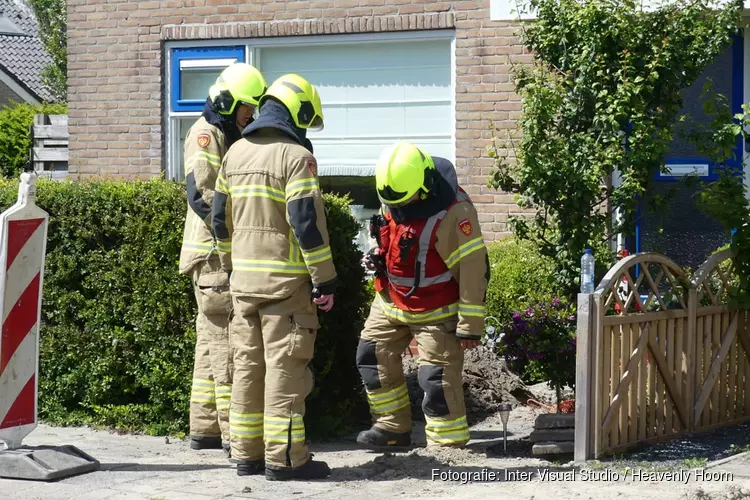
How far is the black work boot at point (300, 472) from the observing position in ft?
20.0

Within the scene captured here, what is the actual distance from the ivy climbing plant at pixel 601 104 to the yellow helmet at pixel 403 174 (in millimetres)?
752

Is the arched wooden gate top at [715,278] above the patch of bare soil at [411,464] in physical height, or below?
above

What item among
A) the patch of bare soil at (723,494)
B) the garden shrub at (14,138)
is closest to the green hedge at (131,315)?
the patch of bare soil at (723,494)

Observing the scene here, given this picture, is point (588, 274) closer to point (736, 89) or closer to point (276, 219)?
point (276, 219)

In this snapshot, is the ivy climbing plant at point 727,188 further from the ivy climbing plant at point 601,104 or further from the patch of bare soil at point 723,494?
the patch of bare soil at point 723,494

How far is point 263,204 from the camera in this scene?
616 centimetres

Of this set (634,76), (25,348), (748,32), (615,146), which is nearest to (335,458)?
(25,348)

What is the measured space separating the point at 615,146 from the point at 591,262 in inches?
34.5

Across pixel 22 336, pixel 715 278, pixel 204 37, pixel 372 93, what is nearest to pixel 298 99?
pixel 22 336

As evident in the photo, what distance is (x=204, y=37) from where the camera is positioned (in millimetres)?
11570

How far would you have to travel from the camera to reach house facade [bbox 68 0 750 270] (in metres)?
10.6

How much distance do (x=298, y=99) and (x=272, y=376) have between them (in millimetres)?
1534

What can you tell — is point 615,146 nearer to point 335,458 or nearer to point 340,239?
point 340,239

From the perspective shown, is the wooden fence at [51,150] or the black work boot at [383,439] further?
the wooden fence at [51,150]
